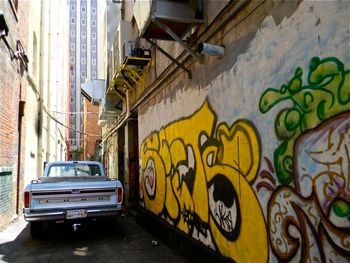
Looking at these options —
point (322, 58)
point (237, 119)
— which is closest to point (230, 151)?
point (237, 119)

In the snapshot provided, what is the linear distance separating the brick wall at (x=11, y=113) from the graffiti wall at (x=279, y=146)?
17.1 ft

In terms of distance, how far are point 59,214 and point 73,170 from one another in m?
2.36

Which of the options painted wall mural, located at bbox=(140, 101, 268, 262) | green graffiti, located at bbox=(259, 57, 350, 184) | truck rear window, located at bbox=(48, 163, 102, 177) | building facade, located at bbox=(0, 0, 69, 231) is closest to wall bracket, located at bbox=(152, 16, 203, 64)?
painted wall mural, located at bbox=(140, 101, 268, 262)

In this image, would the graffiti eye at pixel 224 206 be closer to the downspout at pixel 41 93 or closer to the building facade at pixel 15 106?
the building facade at pixel 15 106

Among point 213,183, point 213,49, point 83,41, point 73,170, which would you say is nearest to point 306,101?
point 213,49

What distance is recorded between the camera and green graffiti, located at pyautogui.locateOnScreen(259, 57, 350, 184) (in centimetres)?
303

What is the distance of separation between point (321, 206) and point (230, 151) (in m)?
1.84

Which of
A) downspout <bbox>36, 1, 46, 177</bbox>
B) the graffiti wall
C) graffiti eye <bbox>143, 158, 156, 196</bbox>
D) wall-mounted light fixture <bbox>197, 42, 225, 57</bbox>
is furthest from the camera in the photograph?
downspout <bbox>36, 1, 46, 177</bbox>

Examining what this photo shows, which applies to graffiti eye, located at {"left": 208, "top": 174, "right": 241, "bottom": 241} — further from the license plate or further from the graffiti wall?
the license plate

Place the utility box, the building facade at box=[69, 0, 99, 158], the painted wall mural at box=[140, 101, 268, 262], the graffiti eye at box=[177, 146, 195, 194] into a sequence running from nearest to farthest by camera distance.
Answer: the painted wall mural at box=[140, 101, 268, 262] < the utility box < the graffiti eye at box=[177, 146, 195, 194] < the building facade at box=[69, 0, 99, 158]

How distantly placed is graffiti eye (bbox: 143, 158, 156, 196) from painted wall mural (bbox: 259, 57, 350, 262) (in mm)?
5441

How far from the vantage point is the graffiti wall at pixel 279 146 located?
3.08m

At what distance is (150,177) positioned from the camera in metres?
9.58

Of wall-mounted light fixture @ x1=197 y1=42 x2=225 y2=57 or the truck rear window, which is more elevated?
wall-mounted light fixture @ x1=197 y1=42 x2=225 y2=57
